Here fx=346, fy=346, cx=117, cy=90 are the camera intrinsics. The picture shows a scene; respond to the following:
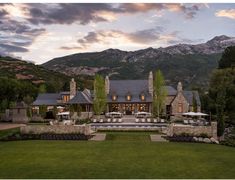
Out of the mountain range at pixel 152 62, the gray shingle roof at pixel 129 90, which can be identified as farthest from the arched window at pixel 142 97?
the mountain range at pixel 152 62

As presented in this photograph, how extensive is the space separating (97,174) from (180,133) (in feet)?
38.8

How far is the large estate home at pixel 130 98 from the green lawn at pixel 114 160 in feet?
68.8

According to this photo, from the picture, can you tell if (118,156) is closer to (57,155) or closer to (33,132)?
(57,155)

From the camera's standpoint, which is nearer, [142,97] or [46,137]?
[46,137]

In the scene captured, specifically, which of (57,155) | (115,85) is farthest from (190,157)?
(115,85)

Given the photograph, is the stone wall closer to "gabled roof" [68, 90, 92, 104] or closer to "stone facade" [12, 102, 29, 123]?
"gabled roof" [68, 90, 92, 104]

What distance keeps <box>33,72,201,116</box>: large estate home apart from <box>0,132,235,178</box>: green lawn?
→ 68.8 feet

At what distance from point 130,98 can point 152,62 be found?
68827 millimetres

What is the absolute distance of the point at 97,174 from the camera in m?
11.6

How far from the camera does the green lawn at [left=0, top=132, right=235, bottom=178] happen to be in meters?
11.8

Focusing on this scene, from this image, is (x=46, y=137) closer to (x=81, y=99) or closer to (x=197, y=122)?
(x=197, y=122)

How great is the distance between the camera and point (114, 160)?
14203 millimetres

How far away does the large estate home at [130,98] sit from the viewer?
39875mm

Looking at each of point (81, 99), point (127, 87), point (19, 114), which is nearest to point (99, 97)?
point (81, 99)
